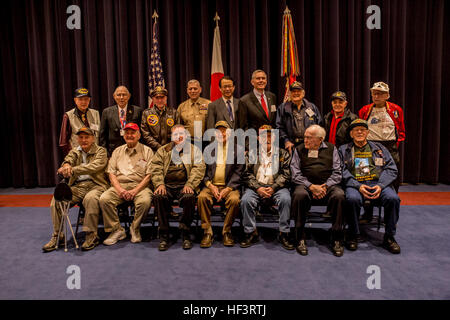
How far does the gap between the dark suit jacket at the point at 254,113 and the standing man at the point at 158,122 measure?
0.85 meters

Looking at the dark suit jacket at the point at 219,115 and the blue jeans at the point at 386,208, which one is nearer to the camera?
the blue jeans at the point at 386,208

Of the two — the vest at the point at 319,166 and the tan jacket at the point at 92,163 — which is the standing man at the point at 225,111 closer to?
the vest at the point at 319,166

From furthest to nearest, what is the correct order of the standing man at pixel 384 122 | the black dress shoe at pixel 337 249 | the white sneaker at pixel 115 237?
the standing man at pixel 384 122
the white sneaker at pixel 115 237
the black dress shoe at pixel 337 249

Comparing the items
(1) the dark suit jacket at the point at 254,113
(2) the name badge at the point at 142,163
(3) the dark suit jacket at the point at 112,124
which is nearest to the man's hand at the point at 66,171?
(2) the name badge at the point at 142,163

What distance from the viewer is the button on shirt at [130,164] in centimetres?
354

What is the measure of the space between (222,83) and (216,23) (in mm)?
2499

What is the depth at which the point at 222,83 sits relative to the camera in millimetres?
3877

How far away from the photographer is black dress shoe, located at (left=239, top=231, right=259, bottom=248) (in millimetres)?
3241

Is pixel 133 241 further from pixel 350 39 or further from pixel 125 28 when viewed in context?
pixel 350 39

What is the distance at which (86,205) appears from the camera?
334 centimetres

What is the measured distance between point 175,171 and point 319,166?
1.53 m

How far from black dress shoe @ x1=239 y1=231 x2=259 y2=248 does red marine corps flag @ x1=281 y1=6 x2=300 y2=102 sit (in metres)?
2.74

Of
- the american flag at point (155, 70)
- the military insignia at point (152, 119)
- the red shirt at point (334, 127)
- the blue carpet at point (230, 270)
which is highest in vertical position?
the american flag at point (155, 70)

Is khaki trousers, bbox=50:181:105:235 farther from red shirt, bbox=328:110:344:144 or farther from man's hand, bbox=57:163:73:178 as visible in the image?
red shirt, bbox=328:110:344:144
